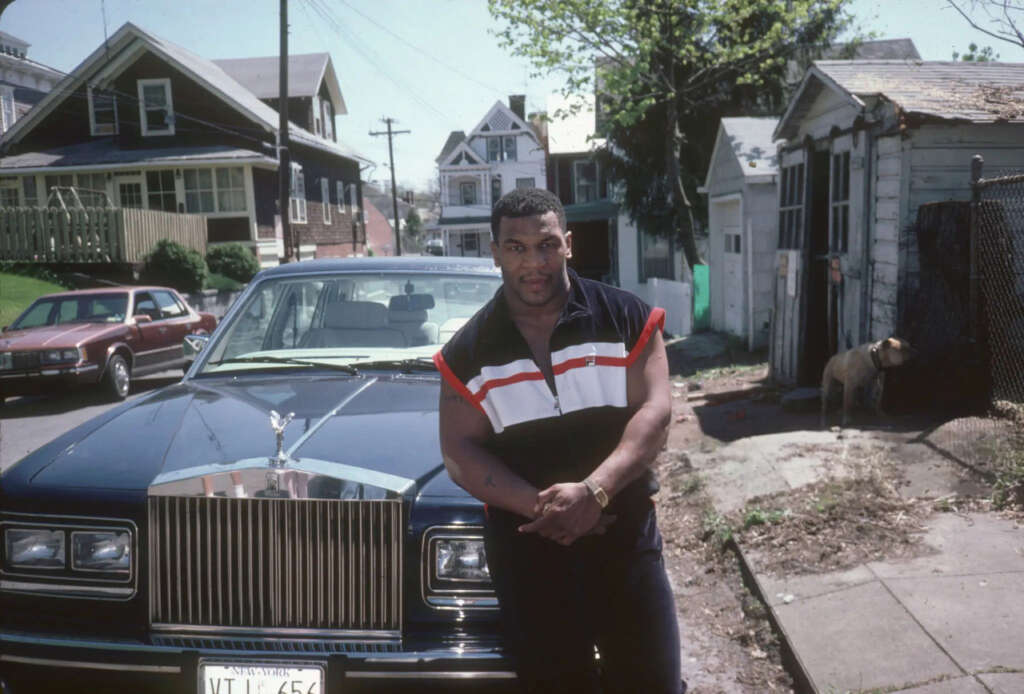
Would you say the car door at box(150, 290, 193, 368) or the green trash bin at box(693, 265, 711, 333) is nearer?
the car door at box(150, 290, 193, 368)

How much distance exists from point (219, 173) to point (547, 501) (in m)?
28.1

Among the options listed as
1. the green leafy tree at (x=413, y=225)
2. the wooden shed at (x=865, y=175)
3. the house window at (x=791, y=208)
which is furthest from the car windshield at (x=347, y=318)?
the green leafy tree at (x=413, y=225)

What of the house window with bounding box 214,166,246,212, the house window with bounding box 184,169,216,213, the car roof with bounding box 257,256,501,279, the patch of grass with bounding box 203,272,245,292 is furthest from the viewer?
the house window with bounding box 184,169,216,213

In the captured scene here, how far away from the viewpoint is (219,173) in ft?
91.9

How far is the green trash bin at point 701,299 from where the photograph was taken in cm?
1861

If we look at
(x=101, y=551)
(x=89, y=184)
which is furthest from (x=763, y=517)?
(x=89, y=184)

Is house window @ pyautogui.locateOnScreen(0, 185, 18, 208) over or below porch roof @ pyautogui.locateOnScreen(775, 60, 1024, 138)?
over

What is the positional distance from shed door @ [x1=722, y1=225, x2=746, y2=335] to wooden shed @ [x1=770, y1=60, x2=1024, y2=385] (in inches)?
156

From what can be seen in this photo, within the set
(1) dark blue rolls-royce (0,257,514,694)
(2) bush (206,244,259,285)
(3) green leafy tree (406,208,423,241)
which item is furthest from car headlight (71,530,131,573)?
(3) green leafy tree (406,208,423,241)

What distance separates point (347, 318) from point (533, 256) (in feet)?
7.11

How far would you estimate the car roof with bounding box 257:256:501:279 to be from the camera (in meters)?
4.62

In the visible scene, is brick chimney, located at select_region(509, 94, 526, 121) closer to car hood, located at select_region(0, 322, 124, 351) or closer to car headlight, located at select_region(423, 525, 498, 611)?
car hood, located at select_region(0, 322, 124, 351)

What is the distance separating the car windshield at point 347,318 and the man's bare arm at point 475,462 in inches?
66.9

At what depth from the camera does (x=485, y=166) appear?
186 ft
